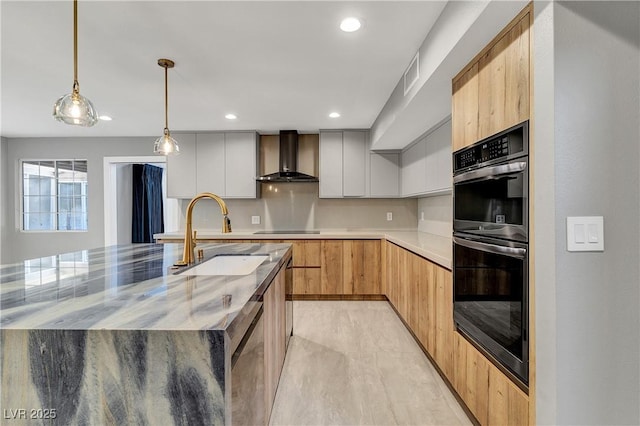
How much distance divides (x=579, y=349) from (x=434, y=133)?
97.5 inches

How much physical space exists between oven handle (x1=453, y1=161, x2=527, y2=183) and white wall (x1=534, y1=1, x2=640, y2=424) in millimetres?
146

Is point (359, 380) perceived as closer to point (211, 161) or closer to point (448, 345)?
point (448, 345)

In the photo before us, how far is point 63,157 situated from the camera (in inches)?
194

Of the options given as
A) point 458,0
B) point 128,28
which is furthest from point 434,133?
point 128,28

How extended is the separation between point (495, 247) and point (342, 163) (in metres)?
3.15

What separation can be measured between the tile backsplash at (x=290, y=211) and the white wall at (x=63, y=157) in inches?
58.0

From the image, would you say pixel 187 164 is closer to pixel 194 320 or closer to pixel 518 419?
pixel 194 320

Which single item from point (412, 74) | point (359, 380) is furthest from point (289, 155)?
point (359, 380)

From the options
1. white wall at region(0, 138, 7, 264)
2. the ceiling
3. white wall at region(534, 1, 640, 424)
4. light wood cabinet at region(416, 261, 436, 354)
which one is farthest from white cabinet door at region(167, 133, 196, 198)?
white wall at region(534, 1, 640, 424)

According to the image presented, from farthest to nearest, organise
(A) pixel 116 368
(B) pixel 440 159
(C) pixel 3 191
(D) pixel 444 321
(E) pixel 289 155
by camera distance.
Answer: (C) pixel 3 191 < (E) pixel 289 155 < (B) pixel 440 159 < (D) pixel 444 321 < (A) pixel 116 368

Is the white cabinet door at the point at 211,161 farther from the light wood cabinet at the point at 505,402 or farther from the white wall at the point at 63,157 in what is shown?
the light wood cabinet at the point at 505,402

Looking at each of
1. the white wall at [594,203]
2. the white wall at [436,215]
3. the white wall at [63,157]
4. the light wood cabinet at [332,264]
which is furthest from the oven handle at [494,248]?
the white wall at [63,157]

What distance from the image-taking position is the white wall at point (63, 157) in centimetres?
491

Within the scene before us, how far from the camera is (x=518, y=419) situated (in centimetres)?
130
